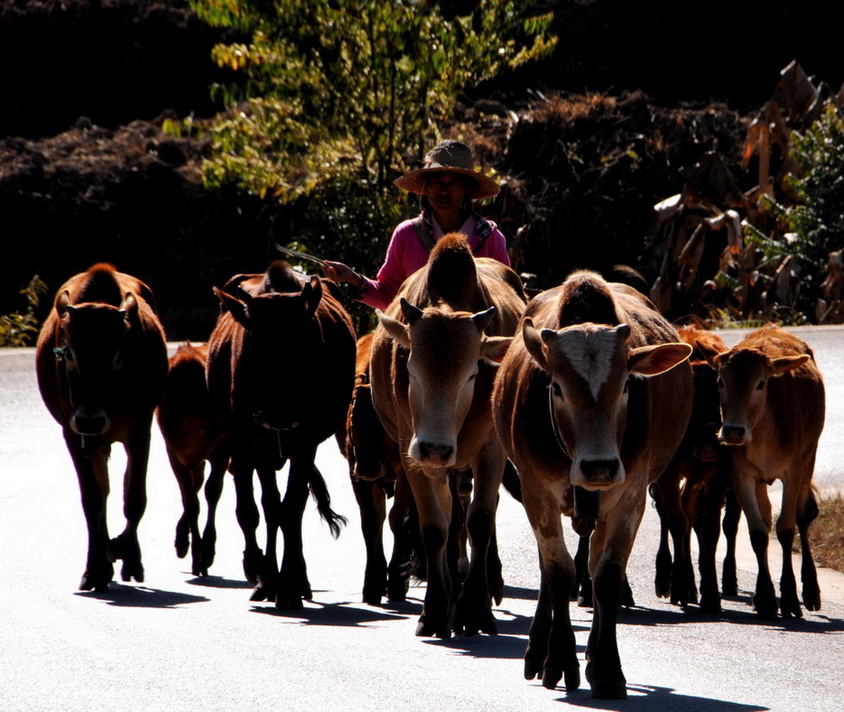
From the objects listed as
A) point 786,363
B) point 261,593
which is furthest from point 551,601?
point 786,363

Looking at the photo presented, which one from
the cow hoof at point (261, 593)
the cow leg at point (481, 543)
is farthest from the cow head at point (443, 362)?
the cow hoof at point (261, 593)

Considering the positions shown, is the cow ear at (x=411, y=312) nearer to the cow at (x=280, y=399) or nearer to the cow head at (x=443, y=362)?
the cow head at (x=443, y=362)

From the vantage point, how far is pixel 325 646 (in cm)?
763

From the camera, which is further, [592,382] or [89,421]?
[89,421]

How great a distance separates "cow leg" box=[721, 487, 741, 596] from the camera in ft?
35.2

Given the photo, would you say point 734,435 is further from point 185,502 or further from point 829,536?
point 185,502

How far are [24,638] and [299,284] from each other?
3.42m

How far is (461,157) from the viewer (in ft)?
33.0

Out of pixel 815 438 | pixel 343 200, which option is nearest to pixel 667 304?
pixel 343 200

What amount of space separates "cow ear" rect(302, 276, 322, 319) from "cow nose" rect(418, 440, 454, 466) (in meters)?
2.38

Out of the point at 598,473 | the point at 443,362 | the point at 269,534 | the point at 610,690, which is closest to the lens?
the point at 598,473

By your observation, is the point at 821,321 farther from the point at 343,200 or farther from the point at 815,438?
the point at 815,438

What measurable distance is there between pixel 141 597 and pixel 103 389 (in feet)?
4.92

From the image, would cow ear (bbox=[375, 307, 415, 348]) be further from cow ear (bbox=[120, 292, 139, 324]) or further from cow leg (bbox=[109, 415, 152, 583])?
cow leg (bbox=[109, 415, 152, 583])
